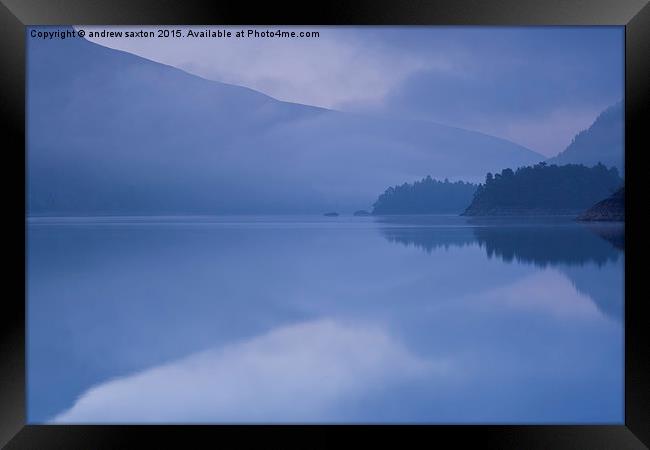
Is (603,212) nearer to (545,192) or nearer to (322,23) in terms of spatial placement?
(545,192)

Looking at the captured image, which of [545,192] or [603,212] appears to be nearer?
[603,212]

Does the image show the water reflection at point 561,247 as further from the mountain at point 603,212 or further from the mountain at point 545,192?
the mountain at point 545,192

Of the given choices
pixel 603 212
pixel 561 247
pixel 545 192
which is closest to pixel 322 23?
pixel 561 247

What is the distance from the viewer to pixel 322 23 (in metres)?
2.19

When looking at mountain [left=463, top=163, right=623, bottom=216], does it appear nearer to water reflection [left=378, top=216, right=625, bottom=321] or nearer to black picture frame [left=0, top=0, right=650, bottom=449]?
water reflection [left=378, top=216, right=625, bottom=321]

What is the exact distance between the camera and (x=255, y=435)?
221cm

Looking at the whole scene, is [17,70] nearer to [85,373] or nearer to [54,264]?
[85,373]

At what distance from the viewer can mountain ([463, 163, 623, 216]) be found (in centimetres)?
1872

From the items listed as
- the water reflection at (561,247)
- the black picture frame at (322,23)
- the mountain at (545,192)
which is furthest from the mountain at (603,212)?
the black picture frame at (322,23)

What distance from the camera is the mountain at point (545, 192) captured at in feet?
61.4

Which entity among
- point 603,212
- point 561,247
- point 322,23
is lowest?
point 561,247

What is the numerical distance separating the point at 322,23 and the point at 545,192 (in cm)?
1949

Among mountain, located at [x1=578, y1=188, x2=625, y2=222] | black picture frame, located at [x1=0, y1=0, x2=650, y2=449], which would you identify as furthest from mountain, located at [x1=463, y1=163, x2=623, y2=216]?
black picture frame, located at [x1=0, y1=0, x2=650, y2=449]

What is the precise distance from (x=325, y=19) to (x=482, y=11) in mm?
633
